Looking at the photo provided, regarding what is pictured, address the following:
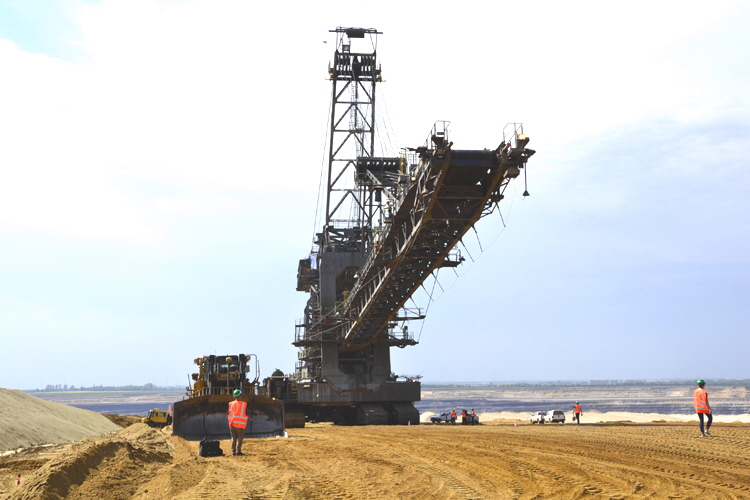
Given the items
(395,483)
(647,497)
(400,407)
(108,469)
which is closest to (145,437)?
(108,469)

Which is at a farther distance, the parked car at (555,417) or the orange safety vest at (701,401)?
the parked car at (555,417)

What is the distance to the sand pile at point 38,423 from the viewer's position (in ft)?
82.1

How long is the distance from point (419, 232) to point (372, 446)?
9069 millimetres

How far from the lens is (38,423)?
Answer: 29.0 metres

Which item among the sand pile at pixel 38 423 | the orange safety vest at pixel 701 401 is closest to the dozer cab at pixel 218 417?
the sand pile at pixel 38 423

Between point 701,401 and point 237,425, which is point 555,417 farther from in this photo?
point 237,425

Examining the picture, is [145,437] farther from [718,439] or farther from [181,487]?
[718,439]

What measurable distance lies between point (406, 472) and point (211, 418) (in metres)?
12.1

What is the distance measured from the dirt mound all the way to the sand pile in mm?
10447

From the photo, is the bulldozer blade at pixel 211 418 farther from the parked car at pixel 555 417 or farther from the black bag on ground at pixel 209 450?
the parked car at pixel 555 417

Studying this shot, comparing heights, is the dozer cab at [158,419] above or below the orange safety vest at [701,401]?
below

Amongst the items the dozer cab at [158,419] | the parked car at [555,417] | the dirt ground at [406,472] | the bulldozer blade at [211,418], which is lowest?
the parked car at [555,417]

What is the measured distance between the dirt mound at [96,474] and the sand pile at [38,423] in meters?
10.4

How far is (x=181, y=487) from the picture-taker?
413 inches
